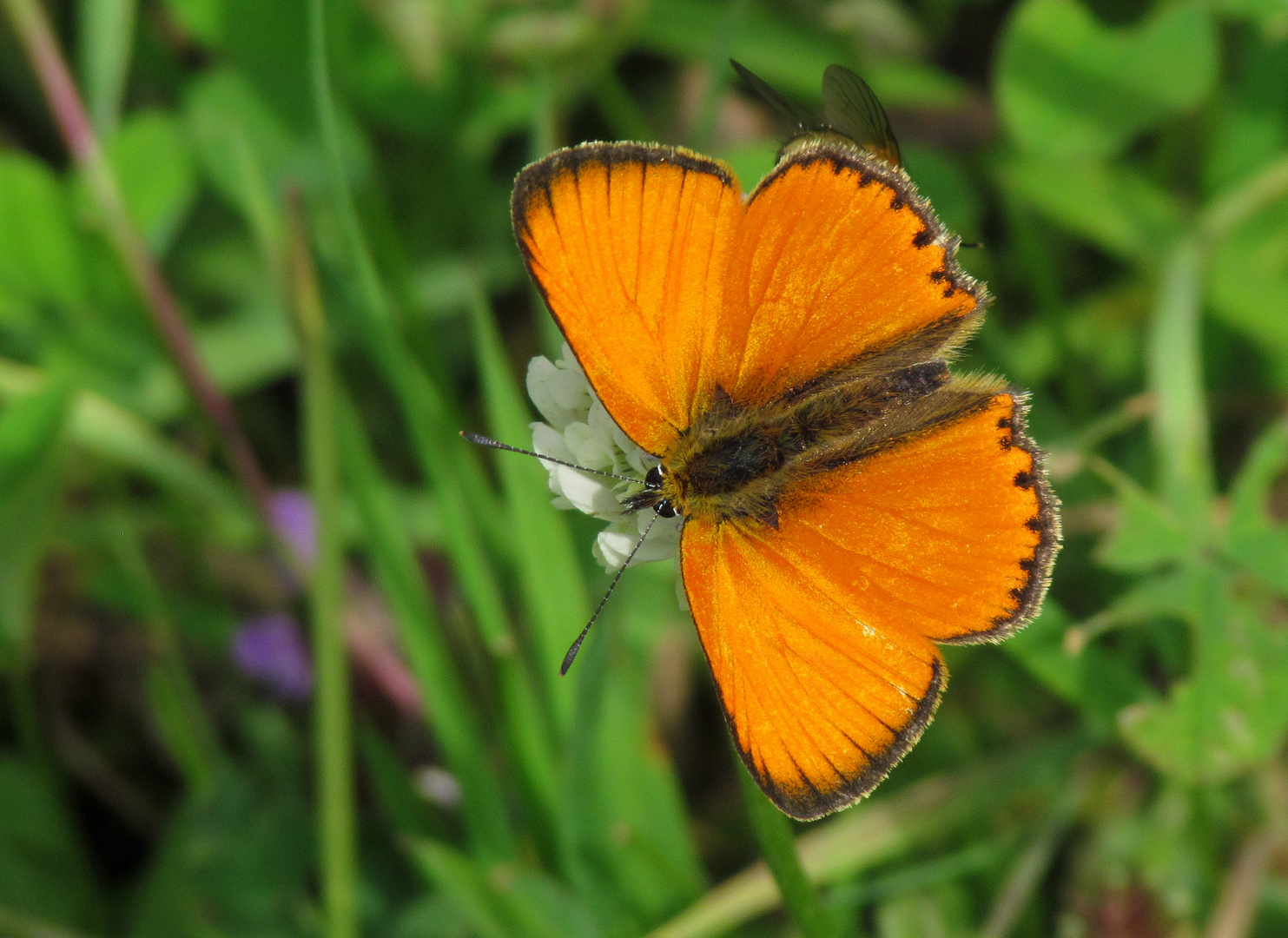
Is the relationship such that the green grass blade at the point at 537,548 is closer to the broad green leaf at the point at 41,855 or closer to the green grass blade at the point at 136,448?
the green grass blade at the point at 136,448

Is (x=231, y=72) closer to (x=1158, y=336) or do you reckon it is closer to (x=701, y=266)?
(x=701, y=266)

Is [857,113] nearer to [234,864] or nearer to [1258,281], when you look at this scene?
[1258,281]

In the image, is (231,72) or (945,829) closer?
(945,829)

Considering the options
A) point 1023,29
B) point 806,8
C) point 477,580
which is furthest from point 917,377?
point 806,8

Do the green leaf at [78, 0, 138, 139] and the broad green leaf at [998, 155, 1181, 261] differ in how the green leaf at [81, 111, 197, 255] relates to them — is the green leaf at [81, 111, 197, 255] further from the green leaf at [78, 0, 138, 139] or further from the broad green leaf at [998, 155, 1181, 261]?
the broad green leaf at [998, 155, 1181, 261]

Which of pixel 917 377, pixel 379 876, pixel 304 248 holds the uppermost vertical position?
pixel 917 377

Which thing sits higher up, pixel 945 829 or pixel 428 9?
pixel 428 9

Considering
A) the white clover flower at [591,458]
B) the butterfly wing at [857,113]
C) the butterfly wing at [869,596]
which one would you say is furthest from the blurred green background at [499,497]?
the butterfly wing at [857,113]

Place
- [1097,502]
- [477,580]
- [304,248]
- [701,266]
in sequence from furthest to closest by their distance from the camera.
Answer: [1097,502]
[304,248]
[477,580]
[701,266]
